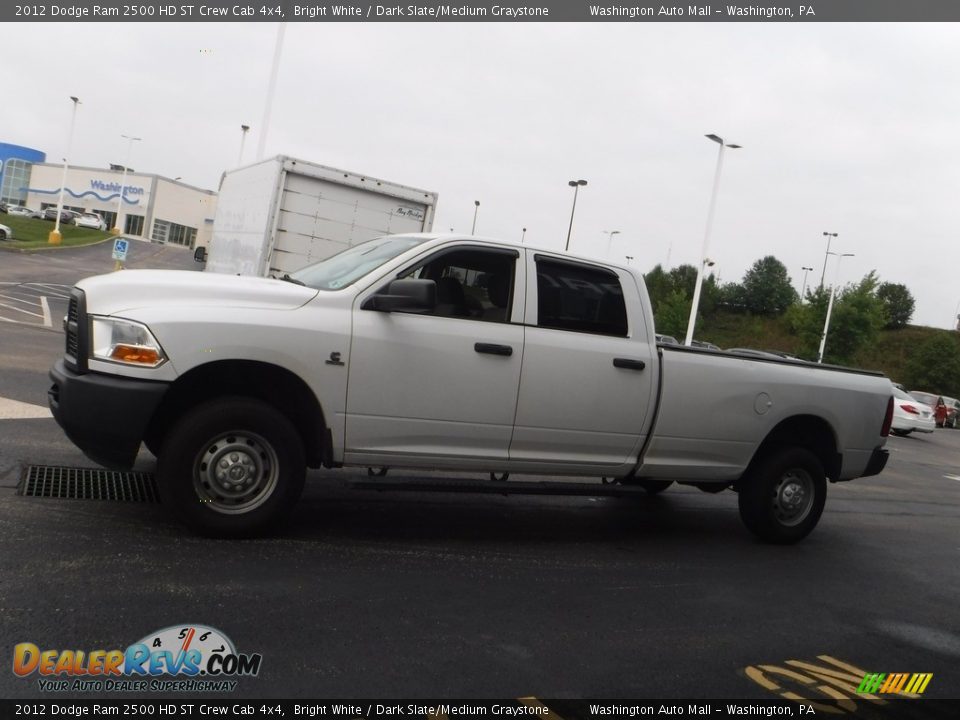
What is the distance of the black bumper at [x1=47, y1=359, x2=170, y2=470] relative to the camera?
4805mm

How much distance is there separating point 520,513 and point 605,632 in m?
2.69

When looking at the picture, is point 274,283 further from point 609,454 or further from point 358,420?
point 609,454

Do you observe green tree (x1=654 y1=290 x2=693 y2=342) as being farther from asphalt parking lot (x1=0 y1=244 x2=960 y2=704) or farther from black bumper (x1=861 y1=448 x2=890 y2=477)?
asphalt parking lot (x1=0 y1=244 x2=960 y2=704)

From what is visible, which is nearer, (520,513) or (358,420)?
(358,420)

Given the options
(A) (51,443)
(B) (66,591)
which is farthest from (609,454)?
(A) (51,443)

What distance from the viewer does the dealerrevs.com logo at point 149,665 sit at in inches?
135

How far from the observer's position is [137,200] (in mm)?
94000

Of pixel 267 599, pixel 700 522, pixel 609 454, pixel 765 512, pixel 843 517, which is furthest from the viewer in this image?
pixel 843 517

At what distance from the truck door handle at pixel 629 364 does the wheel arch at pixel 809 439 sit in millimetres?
1563

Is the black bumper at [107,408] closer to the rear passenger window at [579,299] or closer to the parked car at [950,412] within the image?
the rear passenger window at [579,299]

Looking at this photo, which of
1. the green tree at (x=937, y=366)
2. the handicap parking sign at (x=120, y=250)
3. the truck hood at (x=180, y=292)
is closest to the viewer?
the truck hood at (x=180, y=292)

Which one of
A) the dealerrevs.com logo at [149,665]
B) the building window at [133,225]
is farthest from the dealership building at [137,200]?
the dealerrevs.com logo at [149,665]

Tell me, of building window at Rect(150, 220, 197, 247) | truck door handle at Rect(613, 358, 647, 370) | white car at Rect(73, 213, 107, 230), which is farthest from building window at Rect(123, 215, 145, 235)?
truck door handle at Rect(613, 358, 647, 370)

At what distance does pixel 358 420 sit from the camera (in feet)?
17.8
